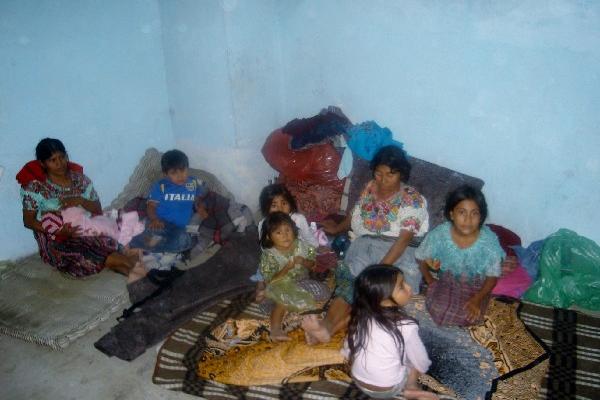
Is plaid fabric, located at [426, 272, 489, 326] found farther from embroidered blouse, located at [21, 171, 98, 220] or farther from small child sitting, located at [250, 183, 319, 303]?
embroidered blouse, located at [21, 171, 98, 220]

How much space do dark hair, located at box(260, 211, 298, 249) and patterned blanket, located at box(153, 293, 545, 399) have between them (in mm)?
589

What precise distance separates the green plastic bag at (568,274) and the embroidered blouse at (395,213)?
1.00 meters

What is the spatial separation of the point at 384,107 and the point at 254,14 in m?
1.51

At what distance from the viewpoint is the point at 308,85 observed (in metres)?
4.68

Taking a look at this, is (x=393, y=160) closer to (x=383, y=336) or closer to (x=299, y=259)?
(x=299, y=259)

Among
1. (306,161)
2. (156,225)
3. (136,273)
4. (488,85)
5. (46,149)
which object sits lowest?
(136,273)

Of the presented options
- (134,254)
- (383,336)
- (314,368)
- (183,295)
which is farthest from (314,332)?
(134,254)

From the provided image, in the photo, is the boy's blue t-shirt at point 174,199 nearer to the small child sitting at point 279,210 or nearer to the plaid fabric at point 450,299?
the small child sitting at point 279,210

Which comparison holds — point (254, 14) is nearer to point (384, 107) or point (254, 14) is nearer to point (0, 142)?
point (384, 107)

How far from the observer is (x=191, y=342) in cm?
320

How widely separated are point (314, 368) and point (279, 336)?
0.37 m

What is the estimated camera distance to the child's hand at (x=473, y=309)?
296 cm

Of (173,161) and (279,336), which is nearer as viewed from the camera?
(279,336)

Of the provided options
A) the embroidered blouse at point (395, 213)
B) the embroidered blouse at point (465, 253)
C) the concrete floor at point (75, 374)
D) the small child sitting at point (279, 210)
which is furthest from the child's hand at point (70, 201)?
the embroidered blouse at point (465, 253)
